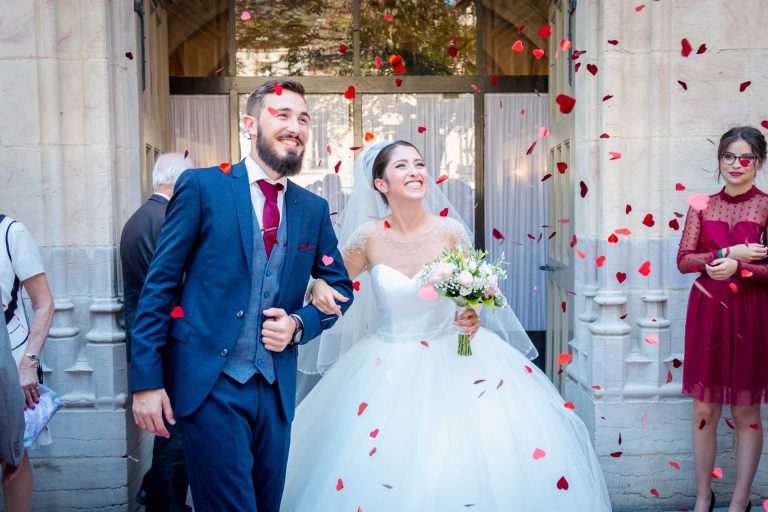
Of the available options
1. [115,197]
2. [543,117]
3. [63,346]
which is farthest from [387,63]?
[63,346]

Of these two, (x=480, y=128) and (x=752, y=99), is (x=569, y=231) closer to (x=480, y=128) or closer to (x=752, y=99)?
(x=752, y=99)

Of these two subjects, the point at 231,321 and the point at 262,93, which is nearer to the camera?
the point at 231,321

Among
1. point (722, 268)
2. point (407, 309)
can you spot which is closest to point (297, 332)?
point (407, 309)

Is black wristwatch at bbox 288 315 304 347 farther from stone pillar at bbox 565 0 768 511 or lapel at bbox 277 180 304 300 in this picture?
stone pillar at bbox 565 0 768 511

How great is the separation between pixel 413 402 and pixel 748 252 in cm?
185

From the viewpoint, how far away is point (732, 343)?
→ 4.04m

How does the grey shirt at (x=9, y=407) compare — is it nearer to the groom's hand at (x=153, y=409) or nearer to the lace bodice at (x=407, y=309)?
the groom's hand at (x=153, y=409)

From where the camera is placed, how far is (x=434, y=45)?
7270mm

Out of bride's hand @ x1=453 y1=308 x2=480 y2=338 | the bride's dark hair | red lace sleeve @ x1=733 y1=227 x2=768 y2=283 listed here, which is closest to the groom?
bride's hand @ x1=453 y1=308 x2=480 y2=338

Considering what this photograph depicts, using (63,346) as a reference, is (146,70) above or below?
above

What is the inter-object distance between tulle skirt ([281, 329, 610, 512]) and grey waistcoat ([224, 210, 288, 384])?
94 centimetres

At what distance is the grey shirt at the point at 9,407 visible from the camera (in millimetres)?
2637

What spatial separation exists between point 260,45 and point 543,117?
2.72m

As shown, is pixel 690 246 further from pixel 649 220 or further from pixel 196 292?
pixel 196 292
